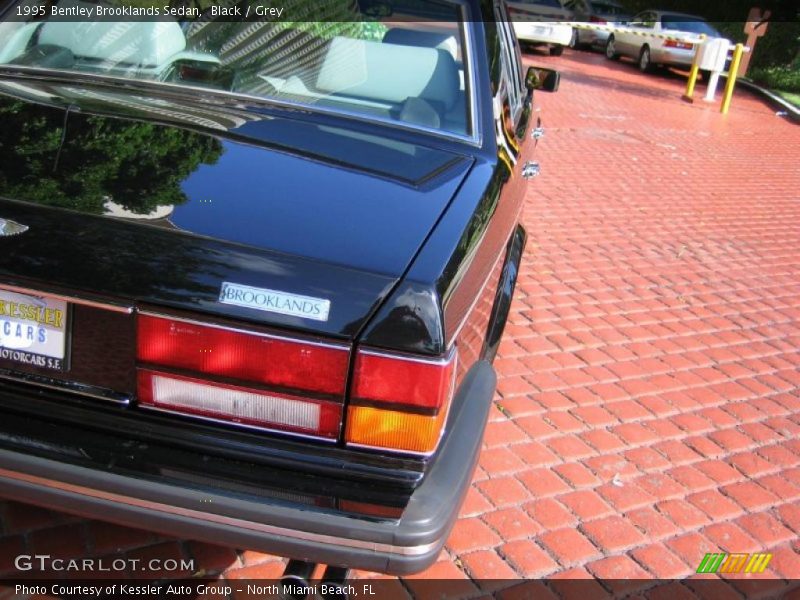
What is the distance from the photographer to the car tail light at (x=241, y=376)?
184 cm

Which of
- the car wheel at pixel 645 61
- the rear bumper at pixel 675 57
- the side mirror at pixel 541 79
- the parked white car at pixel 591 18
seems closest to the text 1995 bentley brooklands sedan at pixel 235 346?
the side mirror at pixel 541 79

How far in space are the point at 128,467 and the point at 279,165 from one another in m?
0.89

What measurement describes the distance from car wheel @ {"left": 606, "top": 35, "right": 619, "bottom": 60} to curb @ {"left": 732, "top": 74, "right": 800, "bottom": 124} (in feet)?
12.7

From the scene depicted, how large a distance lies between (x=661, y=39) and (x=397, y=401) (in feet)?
63.5

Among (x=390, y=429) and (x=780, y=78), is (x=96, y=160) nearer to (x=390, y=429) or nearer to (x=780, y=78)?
(x=390, y=429)

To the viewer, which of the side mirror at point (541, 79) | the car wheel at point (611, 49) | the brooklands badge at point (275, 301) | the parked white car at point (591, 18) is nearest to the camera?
the brooklands badge at point (275, 301)

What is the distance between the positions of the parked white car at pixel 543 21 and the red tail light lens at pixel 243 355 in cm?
1772

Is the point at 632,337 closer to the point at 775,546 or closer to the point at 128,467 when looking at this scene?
the point at 775,546

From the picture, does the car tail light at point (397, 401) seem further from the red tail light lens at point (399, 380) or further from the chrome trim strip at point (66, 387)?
the chrome trim strip at point (66, 387)

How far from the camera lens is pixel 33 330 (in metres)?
1.93

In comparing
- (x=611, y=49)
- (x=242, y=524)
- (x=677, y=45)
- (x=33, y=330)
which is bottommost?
(x=242, y=524)

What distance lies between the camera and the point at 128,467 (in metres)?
1.89

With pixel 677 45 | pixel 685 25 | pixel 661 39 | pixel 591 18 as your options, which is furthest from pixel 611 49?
pixel 677 45

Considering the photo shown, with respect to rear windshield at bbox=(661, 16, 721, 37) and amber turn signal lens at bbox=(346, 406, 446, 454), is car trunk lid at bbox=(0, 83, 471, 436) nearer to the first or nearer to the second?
amber turn signal lens at bbox=(346, 406, 446, 454)
